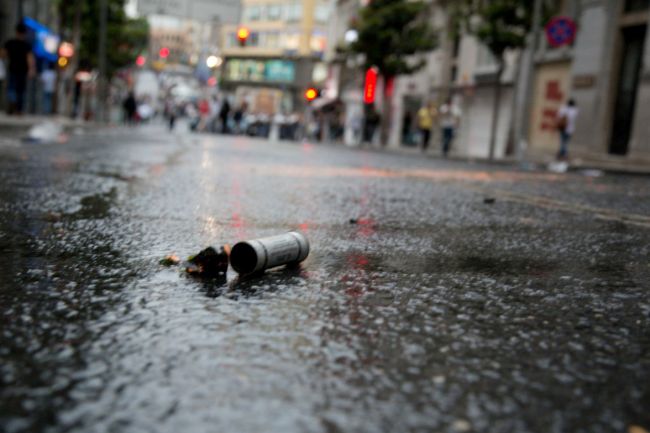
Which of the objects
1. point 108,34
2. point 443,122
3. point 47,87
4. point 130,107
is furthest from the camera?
point 108,34

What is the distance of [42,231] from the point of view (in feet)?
9.88

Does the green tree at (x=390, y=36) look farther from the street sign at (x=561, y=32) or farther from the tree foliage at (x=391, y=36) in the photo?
the street sign at (x=561, y=32)

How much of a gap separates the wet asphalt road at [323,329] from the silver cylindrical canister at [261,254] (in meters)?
0.05

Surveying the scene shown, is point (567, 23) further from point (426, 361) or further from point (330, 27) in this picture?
point (330, 27)

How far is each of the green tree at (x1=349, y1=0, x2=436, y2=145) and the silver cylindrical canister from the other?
28993 mm

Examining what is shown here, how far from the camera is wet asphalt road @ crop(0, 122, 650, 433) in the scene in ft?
3.90

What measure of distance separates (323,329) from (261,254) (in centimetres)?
59

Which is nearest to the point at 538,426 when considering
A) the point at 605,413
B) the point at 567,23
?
the point at 605,413

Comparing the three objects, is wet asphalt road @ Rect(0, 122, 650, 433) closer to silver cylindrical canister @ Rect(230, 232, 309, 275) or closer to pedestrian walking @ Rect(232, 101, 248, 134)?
silver cylindrical canister @ Rect(230, 232, 309, 275)

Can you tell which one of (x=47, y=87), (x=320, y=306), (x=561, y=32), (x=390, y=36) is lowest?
(x=320, y=306)

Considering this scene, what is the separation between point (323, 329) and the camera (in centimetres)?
170

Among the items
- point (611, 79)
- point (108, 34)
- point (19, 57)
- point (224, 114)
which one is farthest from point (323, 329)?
point (108, 34)

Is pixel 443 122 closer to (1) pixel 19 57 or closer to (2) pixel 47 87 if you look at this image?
(1) pixel 19 57

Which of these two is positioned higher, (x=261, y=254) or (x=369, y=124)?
(x=369, y=124)
